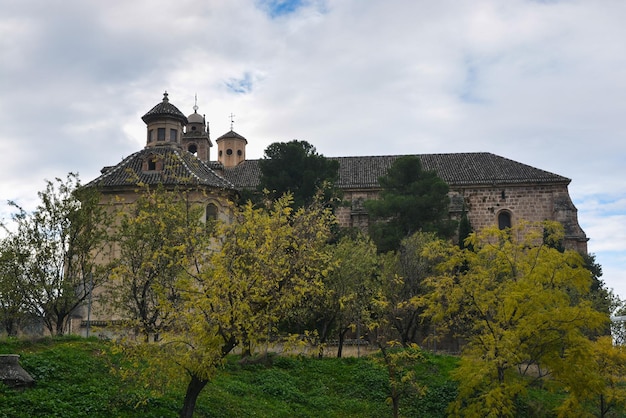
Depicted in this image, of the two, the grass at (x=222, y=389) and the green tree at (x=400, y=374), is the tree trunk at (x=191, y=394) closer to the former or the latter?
the grass at (x=222, y=389)

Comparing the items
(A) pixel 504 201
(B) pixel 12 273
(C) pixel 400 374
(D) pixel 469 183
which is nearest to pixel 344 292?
(C) pixel 400 374

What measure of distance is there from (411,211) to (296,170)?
6905mm

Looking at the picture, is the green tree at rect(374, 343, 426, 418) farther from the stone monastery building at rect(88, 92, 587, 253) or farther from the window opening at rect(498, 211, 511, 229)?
the window opening at rect(498, 211, 511, 229)

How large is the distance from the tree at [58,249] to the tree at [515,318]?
1131 centimetres

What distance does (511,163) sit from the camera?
4478 centimetres

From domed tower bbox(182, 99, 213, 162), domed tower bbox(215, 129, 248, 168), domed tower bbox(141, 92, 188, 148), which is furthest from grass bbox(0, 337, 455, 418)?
domed tower bbox(215, 129, 248, 168)

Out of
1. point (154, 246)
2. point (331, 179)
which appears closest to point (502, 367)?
point (154, 246)

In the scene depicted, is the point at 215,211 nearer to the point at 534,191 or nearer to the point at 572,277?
the point at 572,277

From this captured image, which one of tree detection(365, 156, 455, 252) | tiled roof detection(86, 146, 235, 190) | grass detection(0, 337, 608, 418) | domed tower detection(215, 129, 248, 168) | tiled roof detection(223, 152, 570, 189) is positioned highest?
domed tower detection(215, 129, 248, 168)

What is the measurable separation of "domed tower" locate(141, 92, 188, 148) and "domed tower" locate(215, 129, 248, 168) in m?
20.7

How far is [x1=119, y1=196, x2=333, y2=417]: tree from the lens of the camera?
41.1ft

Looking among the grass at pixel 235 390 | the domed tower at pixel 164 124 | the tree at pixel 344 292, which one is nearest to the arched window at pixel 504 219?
the tree at pixel 344 292

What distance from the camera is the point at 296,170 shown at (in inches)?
1350

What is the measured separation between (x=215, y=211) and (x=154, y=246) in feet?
44.3
